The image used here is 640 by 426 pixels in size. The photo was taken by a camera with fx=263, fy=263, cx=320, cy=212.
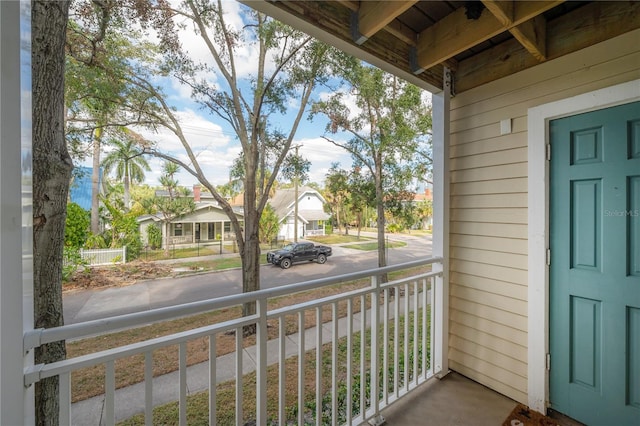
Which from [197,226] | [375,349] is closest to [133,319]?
[375,349]

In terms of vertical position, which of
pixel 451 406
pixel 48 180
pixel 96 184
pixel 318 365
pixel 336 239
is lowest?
pixel 451 406

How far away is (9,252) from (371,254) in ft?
32.4

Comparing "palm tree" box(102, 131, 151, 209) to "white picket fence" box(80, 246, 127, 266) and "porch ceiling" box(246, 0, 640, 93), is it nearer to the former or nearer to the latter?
"white picket fence" box(80, 246, 127, 266)

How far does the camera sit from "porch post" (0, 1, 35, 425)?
721 millimetres

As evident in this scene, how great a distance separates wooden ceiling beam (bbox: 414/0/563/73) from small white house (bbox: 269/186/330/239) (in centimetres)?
480

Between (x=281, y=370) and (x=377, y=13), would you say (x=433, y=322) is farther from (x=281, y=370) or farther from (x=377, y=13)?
(x=377, y=13)

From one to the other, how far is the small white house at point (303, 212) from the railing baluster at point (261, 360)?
17.2ft

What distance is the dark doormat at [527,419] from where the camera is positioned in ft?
5.46

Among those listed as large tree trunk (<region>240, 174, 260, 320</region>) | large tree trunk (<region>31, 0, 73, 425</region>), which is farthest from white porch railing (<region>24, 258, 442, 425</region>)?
large tree trunk (<region>240, 174, 260, 320</region>)

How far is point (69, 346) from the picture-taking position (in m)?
3.51

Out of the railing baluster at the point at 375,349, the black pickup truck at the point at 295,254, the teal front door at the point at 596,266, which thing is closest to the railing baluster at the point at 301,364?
the railing baluster at the point at 375,349

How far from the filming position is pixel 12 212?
735 mm

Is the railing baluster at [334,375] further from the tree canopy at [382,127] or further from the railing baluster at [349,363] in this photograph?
the tree canopy at [382,127]

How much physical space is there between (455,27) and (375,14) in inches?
23.7
